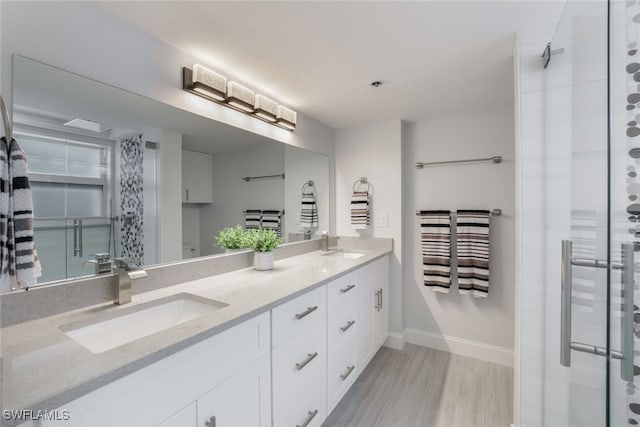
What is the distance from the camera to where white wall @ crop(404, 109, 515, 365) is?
2.46 metres

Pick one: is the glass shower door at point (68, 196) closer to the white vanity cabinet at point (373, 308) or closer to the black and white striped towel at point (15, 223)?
the black and white striped towel at point (15, 223)

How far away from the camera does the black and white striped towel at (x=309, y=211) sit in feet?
8.70

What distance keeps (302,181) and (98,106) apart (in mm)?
1622

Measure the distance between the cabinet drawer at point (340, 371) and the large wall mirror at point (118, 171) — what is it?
1.00 m

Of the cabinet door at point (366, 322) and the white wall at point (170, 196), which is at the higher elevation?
the white wall at point (170, 196)

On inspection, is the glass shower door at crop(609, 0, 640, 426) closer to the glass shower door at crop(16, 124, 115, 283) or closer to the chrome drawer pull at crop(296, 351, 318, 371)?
the chrome drawer pull at crop(296, 351, 318, 371)

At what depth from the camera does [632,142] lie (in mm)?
756

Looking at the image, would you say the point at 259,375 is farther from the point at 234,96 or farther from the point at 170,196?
the point at 234,96

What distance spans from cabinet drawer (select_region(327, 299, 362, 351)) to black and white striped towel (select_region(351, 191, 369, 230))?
3.05 feet

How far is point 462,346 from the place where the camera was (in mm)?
2625

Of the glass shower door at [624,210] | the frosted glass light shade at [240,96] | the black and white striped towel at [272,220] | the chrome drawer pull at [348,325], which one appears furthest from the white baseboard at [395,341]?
the frosted glass light shade at [240,96]

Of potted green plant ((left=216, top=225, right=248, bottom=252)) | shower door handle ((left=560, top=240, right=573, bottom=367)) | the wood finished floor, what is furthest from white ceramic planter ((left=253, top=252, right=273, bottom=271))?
shower door handle ((left=560, top=240, right=573, bottom=367))

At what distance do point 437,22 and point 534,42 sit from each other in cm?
52

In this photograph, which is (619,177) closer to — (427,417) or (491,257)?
(427,417)
